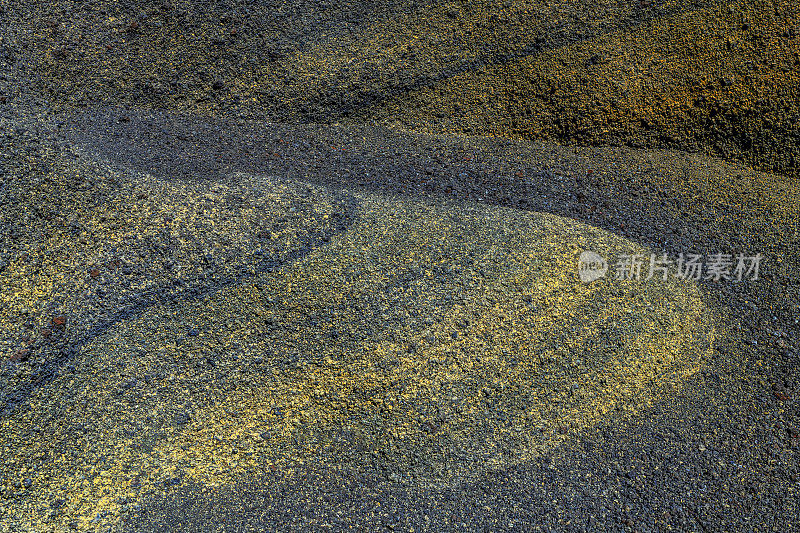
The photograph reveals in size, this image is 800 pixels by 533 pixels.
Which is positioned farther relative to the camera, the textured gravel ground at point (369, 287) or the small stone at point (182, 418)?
the small stone at point (182, 418)

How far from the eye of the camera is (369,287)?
3.03 meters

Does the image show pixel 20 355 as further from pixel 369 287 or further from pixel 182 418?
pixel 369 287

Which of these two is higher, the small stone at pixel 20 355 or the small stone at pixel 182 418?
the small stone at pixel 20 355

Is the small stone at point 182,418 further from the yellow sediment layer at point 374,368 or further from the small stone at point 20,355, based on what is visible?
the small stone at point 20,355

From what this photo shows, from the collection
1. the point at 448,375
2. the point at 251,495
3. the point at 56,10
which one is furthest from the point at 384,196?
the point at 56,10

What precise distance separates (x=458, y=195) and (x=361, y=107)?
47.8 inches

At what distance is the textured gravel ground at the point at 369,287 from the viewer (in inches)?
97.1

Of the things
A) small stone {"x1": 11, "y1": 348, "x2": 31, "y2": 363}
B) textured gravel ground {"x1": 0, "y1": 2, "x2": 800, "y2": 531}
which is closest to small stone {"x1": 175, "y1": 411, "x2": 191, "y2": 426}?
textured gravel ground {"x1": 0, "y1": 2, "x2": 800, "y2": 531}

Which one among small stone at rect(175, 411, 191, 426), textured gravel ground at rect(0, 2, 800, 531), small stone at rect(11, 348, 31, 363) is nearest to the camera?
textured gravel ground at rect(0, 2, 800, 531)

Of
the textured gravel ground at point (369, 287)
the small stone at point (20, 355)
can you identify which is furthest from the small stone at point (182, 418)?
the small stone at point (20, 355)

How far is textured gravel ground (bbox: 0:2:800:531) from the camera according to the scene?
2467mm

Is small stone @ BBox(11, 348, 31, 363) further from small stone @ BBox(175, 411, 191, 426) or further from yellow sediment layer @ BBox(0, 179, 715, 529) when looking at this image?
small stone @ BBox(175, 411, 191, 426)

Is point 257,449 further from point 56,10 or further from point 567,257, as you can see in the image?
point 56,10

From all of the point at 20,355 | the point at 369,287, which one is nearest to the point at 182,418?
Result: the point at 20,355
